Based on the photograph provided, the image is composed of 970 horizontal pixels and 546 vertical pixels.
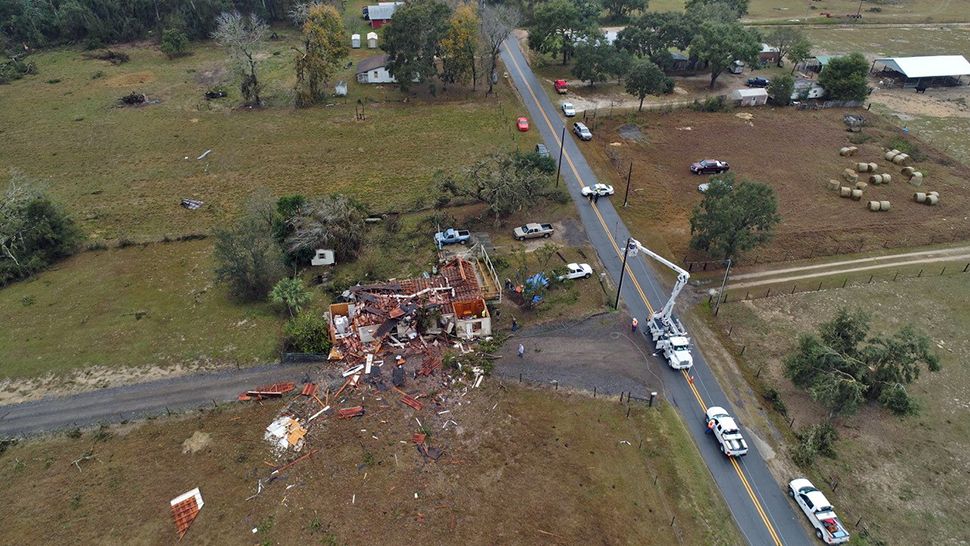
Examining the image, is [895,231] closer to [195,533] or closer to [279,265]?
[279,265]

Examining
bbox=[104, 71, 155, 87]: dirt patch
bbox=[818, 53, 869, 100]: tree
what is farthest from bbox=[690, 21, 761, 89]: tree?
bbox=[104, 71, 155, 87]: dirt patch

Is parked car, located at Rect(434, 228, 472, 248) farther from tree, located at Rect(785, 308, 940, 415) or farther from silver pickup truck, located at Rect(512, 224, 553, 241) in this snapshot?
tree, located at Rect(785, 308, 940, 415)

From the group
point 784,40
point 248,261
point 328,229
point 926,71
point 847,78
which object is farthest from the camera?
point 784,40

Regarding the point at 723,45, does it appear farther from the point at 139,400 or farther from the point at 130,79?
the point at 130,79

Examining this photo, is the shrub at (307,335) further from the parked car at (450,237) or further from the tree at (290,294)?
the parked car at (450,237)

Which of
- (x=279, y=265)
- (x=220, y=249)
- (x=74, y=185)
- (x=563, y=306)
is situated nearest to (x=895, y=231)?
(x=563, y=306)

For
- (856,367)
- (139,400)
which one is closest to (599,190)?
(856,367)
